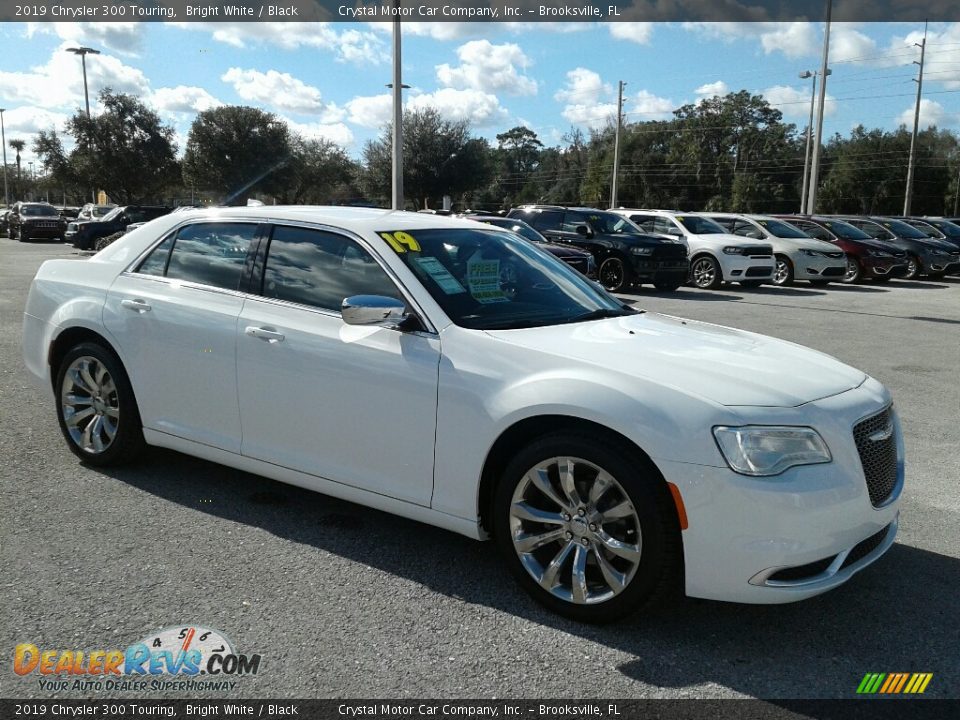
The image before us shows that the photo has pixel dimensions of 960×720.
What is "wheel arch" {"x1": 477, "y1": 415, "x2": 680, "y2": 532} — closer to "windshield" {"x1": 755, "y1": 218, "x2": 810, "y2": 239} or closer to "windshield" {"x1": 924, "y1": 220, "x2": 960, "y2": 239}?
"windshield" {"x1": 755, "y1": 218, "x2": 810, "y2": 239}

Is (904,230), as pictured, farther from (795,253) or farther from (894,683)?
(894,683)

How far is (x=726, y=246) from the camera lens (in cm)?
1873

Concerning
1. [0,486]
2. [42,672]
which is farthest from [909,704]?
[0,486]

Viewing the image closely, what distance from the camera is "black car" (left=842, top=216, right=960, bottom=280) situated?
2347cm

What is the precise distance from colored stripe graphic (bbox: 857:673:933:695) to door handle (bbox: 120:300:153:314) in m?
3.80

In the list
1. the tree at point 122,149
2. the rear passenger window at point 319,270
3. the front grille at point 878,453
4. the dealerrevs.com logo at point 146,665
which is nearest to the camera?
the dealerrevs.com logo at point 146,665

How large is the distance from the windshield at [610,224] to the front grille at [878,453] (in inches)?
555

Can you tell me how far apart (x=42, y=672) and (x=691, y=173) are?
85.6 meters

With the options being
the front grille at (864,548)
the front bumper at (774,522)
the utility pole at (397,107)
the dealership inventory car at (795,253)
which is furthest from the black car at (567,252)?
the front bumper at (774,522)

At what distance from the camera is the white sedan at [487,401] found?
9.93 ft

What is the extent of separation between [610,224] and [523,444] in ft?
49.4

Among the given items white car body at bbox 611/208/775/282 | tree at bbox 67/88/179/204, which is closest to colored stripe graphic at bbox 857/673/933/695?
white car body at bbox 611/208/775/282

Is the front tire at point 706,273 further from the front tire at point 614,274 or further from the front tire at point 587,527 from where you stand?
the front tire at point 587,527

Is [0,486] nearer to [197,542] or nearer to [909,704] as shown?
[197,542]
